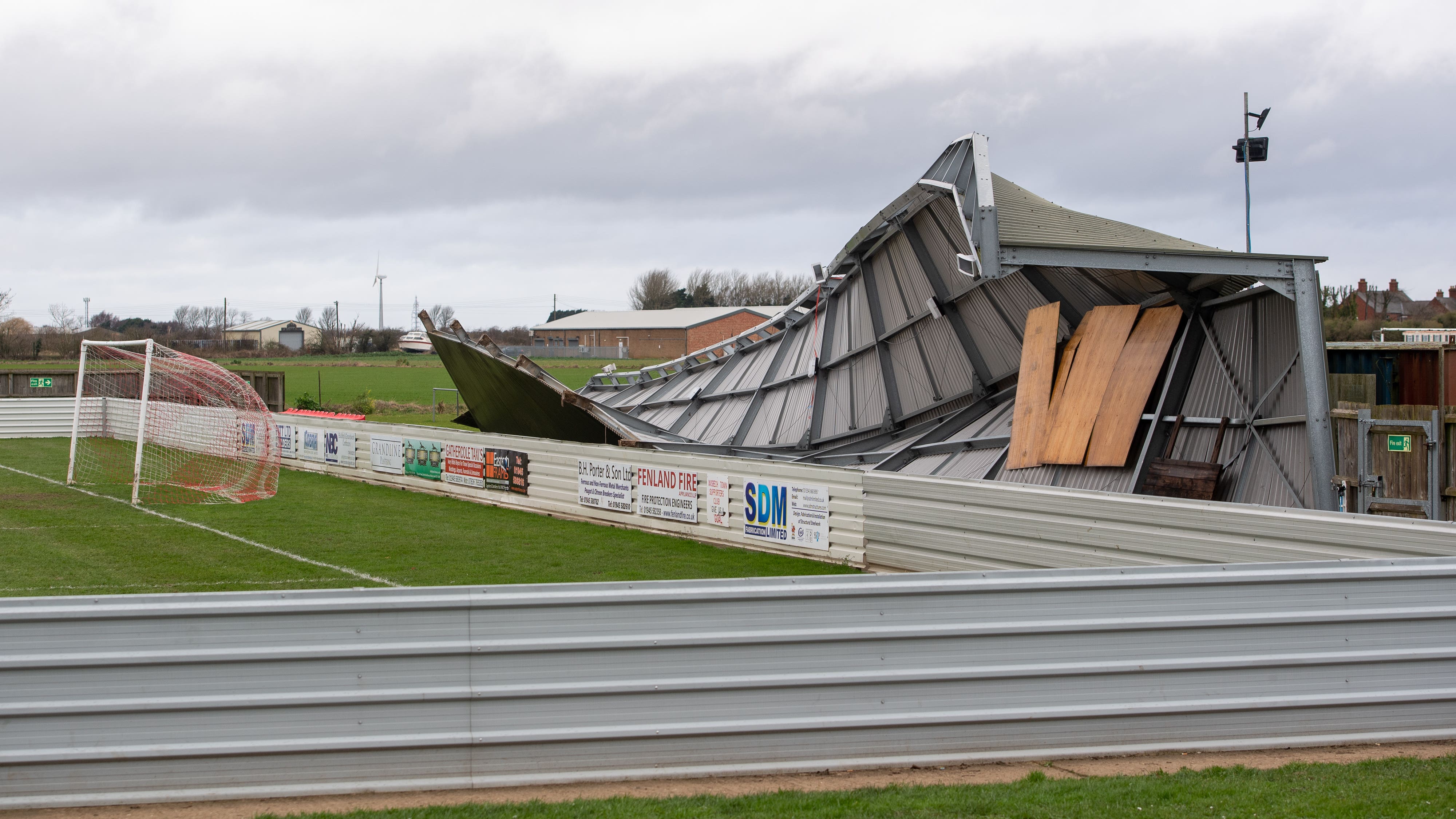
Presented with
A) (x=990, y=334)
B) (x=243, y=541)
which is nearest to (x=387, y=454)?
(x=243, y=541)

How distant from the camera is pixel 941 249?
1755 cm

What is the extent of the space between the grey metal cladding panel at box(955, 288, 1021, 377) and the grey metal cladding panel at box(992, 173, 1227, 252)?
2.29m

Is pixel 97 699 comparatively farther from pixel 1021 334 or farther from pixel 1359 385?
pixel 1021 334

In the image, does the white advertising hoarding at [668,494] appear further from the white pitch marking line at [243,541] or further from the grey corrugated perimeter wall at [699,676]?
the grey corrugated perimeter wall at [699,676]

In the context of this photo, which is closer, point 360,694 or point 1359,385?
point 360,694

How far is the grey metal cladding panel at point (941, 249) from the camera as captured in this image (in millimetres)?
17156

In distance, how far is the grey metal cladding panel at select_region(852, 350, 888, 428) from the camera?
66.2 feet

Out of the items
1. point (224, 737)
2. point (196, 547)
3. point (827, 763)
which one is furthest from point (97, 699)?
point (196, 547)

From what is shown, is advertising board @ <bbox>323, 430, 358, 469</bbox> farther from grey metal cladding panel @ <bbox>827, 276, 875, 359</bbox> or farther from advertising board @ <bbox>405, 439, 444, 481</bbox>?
grey metal cladding panel @ <bbox>827, 276, 875, 359</bbox>

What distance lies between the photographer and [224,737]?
4875 millimetres

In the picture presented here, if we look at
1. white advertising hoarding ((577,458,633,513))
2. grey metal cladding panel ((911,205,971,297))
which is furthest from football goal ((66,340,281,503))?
grey metal cladding panel ((911,205,971,297))

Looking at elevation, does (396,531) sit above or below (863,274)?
below

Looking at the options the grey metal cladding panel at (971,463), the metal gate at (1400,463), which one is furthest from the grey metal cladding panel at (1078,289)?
the metal gate at (1400,463)

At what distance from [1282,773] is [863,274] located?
16.2 m
